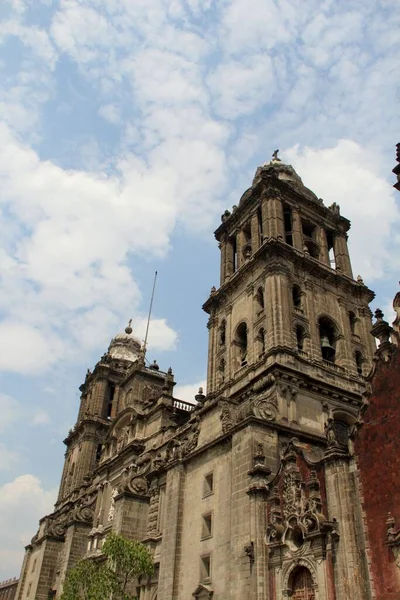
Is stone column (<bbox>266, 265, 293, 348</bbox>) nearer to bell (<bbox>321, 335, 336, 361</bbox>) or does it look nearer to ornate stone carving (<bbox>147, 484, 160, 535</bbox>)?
bell (<bbox>321, 335, 336, 361</bbox>)

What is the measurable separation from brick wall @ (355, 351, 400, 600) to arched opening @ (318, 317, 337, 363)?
15.7 meters

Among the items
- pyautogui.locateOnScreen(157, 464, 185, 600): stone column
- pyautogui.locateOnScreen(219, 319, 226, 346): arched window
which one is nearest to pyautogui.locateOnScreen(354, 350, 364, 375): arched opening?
pyautogui.locateOnScreen(219, 319, 226, 346): arched window

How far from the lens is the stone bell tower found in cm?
1820

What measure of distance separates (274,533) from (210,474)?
19.5 feet

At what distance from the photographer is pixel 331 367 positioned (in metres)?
32.8

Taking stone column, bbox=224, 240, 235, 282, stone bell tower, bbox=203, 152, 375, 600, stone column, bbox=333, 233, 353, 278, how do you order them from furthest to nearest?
stone column, bbox=224, 240, 235, 282 → stone column, bbox=333, 233, 353, 278 → stone bell tower, bbox=203, 152, 375, 600

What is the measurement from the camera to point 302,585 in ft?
60.3

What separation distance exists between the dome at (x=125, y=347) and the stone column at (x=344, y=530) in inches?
1801

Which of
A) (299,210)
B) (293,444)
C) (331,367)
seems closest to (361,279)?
(299,210)

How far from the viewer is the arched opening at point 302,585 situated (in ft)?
58.8

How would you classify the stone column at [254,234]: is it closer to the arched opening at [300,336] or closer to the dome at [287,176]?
the dome at [287,176]

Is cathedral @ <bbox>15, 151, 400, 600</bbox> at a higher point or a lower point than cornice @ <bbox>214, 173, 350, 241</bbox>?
lower

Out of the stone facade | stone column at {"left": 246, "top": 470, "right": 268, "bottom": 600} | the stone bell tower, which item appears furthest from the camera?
the stone facade

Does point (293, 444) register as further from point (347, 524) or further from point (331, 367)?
point (331, 367)
